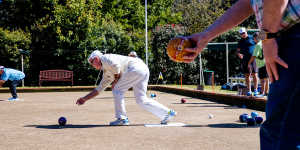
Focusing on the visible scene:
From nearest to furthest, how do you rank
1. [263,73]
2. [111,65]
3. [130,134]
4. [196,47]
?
[196,47], [130,134], [111,65], [263,73]

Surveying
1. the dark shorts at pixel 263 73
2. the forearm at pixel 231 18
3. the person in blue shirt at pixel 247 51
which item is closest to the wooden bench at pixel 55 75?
the person in blue shirt at pixel 247 51

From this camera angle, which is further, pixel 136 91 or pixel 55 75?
pixel 55 75

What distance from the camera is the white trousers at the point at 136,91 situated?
20.7 feet

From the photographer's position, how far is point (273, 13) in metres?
1.62

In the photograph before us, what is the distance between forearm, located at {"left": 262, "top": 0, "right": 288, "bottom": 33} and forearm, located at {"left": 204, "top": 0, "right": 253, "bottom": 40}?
10.7 inches

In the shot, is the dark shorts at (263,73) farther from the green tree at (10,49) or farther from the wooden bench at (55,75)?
the green tree at (10,49)

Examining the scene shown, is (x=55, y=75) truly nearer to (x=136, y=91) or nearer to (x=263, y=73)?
(x=263, y=73)

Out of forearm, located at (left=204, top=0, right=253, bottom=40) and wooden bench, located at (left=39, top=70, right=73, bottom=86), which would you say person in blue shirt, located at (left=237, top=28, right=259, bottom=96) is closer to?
forearm, located at (left=204, top=0, right=253, bottom=40)

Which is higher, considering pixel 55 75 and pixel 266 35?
pixel 266 35

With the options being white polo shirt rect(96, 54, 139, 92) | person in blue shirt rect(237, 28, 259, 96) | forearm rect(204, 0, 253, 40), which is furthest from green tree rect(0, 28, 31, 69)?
forearm rect(204, 0, 253, 40)

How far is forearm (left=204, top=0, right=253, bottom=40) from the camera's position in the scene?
1.93 meters

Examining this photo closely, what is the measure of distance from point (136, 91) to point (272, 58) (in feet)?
15.8

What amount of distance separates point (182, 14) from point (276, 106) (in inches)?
1358

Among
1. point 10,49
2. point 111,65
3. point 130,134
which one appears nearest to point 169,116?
point 130,134
